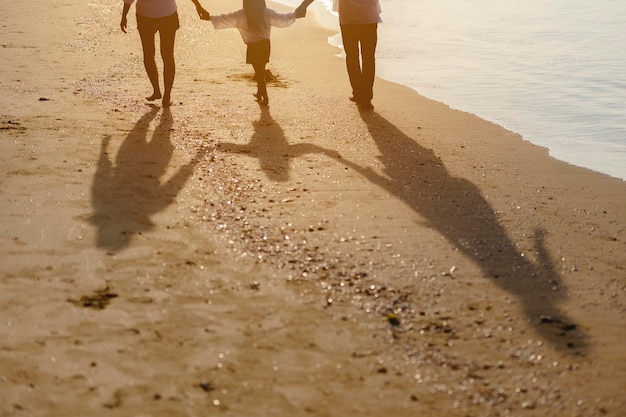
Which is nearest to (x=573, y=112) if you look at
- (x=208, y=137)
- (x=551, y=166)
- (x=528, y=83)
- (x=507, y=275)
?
(x=528, y=83)

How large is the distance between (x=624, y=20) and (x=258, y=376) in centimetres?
1762

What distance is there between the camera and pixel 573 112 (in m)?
10.5

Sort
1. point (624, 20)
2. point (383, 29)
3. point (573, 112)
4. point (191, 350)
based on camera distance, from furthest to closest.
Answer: point (624, 20) < point (383, 29) < point (573, 112) < point (191, 350)

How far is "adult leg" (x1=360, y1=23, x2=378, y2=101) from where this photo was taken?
32.1 ft

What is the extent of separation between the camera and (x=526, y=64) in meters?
13.7

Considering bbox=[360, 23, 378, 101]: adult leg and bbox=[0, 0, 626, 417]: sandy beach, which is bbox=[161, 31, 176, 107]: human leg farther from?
bbox=[360, 23, 378, 101]: adult leg

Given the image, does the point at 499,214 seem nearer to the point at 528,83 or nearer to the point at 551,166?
the point at 551,166

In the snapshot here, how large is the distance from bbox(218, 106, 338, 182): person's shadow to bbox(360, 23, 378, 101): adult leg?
1.45 m

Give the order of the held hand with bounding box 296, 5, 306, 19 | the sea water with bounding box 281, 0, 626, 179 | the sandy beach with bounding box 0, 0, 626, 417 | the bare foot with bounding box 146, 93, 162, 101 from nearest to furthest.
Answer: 1. the sandy beach with bounding box 0, 0, 626, 417
2. the bare foot with bounding box 146, 93, 162, 101
3. the sea water with bounding box 281, 0, 626, 179
4. the held hand with bounding box 296, 5, 306, 19

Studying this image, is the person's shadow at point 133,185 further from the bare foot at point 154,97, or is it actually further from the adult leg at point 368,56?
the adult leg at point 368,56

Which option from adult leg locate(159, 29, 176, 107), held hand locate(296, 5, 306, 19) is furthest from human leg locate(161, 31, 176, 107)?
held hand locate(296, 5, 306, 19)

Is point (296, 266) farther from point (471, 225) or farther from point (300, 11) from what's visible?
point (300, 11)

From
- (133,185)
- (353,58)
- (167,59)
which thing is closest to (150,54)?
(167,59)

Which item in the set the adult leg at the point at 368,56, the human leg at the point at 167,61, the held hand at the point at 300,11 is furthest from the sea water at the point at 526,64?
the human leg at the point at 167,61
